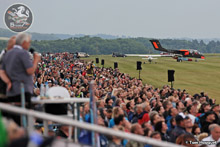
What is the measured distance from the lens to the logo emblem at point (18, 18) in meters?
11.8

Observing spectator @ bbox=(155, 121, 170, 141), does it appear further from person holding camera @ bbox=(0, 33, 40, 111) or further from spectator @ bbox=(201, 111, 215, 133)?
person holding camera @ bbox=(0, 33, 40, 111)

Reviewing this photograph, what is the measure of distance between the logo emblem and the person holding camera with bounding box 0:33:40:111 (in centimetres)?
630

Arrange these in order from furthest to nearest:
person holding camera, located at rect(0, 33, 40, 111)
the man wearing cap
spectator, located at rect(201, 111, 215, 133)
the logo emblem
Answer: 1. the logo emblem
2. spectator, located at rect(201, 111, 215, 133)
3. the man wearing cap
4. person holding camera, located at rect(0, 33, 40, 111)

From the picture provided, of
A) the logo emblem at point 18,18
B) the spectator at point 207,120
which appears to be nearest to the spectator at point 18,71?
the spectator at point 207,120

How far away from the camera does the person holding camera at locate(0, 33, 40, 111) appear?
5484 mm

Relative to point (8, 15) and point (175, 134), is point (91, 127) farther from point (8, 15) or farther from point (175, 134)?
point (8, 15)

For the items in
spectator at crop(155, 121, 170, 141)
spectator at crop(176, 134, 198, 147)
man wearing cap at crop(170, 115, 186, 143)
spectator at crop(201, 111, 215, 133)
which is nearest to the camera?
spectator at crop(176, 134, 198, 147)

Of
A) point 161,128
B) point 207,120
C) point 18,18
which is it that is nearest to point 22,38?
point 161,128

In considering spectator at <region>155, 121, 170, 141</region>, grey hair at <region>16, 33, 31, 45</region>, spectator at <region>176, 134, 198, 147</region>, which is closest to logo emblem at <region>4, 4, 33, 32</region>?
spectator at <region>155, 121, 170, 141</region>

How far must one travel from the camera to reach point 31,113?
153 inches

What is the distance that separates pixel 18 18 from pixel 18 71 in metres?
7.24

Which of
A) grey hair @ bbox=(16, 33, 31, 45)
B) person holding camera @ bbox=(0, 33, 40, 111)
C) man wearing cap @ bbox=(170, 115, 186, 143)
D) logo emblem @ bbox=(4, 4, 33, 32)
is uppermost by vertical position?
logo emblem @ bbox=(4, 4, 33, 32)

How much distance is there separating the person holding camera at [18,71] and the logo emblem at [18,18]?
6.30 m

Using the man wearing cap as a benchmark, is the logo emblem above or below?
above
